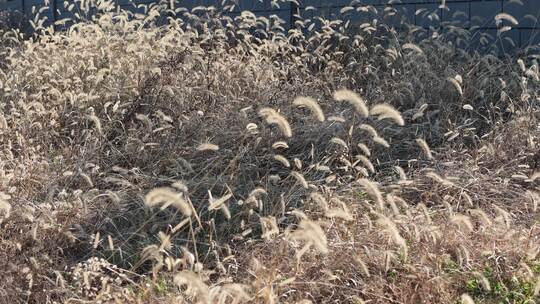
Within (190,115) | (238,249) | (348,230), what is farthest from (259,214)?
(190,115)

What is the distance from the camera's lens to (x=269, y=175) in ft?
15.3

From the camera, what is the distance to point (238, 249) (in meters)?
3.86

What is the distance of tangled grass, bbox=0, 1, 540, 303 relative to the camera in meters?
3.36

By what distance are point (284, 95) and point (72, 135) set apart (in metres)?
1.50

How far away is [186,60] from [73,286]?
9.52 ft

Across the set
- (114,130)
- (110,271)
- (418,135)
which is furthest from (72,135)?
(418,135)

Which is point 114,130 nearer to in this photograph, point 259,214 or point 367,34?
point 259,214

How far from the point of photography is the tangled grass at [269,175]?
3.36m

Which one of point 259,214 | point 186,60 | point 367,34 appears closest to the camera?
point 259,214

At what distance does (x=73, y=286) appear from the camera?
3549 mm

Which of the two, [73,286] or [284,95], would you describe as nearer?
[73,286]

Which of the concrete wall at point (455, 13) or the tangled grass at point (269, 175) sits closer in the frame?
the tangled grass at point (269, 175)

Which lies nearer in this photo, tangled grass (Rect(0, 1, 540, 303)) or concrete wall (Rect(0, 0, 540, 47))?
tangled grass (Rect(0, 1, 540, 303))

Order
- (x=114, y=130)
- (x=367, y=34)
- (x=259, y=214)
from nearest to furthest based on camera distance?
1. (x=259, y=214)
2. (x=114, y=130)
3. (x=367, y=34)
